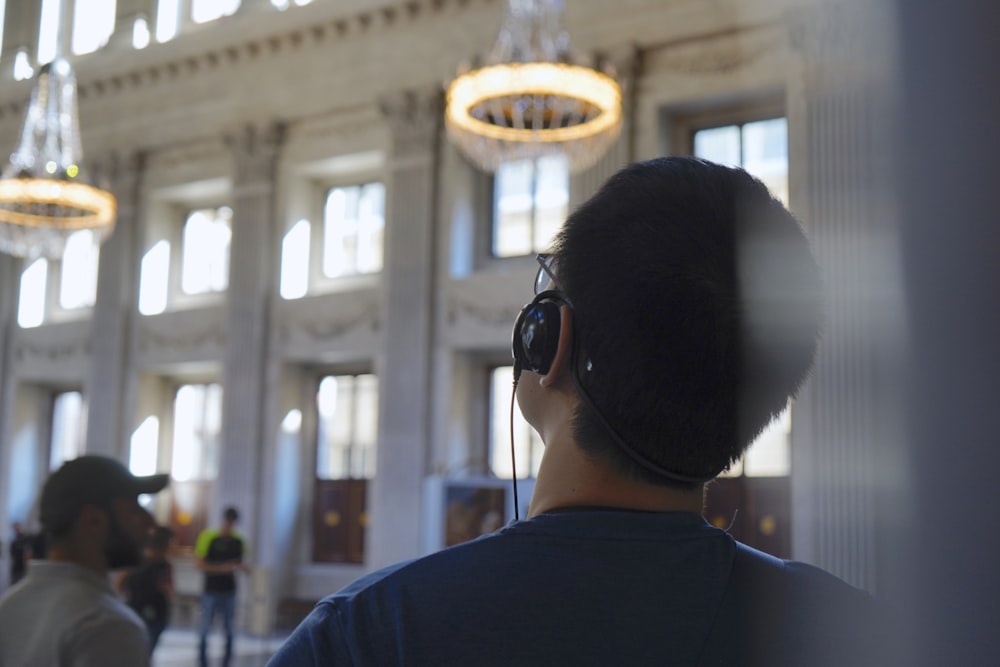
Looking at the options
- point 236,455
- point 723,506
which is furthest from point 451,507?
point 236,455

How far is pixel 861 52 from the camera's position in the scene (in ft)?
2.10

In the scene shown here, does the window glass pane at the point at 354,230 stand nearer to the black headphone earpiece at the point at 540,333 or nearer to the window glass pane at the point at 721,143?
the window glass pane at the point at 721,143

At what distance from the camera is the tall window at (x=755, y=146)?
1462 cm

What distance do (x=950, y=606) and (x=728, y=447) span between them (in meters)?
0.51

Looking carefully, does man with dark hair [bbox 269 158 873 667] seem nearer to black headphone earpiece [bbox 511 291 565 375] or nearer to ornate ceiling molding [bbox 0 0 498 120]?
black headphone earpiece [bbox 511 291 565 375]

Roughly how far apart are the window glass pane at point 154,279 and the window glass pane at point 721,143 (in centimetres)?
952

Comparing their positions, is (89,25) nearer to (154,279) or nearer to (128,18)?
(128,18)

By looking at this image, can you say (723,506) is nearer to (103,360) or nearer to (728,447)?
(103,360)

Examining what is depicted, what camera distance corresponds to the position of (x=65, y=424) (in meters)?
21.5

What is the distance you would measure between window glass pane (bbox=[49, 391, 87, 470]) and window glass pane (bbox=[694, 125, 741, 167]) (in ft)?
40.6

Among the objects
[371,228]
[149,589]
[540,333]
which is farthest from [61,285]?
[540,333]

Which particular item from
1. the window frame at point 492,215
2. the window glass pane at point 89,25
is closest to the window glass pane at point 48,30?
the window glass pane at point 89,25

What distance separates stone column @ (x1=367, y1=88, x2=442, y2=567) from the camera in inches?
621

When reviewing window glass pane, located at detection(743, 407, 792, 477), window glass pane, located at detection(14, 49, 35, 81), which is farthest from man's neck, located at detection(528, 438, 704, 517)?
window glass pane, located at detection(14, 49, 35, 81)
